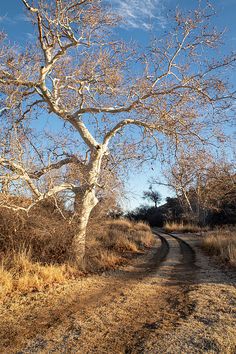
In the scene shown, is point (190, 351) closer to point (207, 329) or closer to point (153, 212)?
point (207, 329)

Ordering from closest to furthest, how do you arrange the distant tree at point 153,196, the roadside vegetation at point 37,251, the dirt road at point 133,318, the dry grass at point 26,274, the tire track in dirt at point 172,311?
the dirt road at point 133,318 < the tire track in dirt at point 172,311 < the dry grass at point 26,274 < the roadside vegetation at point 37,251 < the distant tree at point 153,196

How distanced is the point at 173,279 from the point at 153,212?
56.0 meters

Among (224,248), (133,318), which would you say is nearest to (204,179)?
(224,248)

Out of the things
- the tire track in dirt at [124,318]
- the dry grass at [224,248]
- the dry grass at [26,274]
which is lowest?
the tire track in dirt at [124,318]

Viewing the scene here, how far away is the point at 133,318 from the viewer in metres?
5.37

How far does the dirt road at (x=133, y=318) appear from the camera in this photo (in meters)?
4.16

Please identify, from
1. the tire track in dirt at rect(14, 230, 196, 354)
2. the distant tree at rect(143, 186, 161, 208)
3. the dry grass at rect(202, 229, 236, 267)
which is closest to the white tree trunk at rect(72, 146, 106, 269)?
the tire track in dirt at rect(14, 230, 196, 354)

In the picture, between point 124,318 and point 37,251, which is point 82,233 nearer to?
point 37,251

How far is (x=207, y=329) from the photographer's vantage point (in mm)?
4625

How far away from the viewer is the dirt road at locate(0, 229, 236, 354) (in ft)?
13.6

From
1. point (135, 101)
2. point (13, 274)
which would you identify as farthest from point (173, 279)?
point (135, 101)

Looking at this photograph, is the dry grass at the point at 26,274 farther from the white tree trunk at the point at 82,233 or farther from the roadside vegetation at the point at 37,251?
the white tree trunk at the point at 82,233

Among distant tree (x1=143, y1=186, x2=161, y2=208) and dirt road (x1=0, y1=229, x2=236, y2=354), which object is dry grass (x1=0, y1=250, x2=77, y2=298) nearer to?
dirt road (x1=0, y1=229, x2=236, y2=354)

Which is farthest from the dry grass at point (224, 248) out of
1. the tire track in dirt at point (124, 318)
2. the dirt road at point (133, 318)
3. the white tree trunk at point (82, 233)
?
the white tree trunk at point (82, 233)
